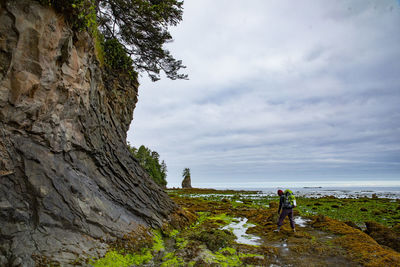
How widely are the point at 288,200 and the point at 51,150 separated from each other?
13.3 metres

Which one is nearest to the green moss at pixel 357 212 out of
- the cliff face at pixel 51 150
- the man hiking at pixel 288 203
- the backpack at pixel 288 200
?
the man hiking at pixel 288 203

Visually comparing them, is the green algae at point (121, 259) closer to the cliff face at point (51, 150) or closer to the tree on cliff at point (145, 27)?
the cliff face at point (51, 150)

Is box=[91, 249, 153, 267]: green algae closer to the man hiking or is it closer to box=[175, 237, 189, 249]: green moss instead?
box=[175, 237, 189, 249]: green moss

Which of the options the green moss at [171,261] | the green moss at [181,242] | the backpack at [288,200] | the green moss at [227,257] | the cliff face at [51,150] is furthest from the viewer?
the backpack at [288,200]

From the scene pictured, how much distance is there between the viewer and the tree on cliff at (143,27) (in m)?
12.9

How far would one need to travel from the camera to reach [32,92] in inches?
316

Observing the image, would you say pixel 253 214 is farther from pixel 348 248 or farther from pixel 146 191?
pixel 146 191

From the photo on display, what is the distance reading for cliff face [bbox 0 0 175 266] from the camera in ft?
24.0

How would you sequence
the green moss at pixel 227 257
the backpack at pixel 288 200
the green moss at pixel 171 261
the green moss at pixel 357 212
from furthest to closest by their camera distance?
the green moss at pixel 357 212 → the backpack at pixel 288 200 → the green moss at pixel 227 257 → the green moss at pixel 171 261

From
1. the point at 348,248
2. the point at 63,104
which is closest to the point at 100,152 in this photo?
the point at 63,104

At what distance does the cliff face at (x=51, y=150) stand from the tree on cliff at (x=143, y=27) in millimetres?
3033

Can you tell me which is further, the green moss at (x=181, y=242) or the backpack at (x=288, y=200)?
the backpack at (x=288, y=200)

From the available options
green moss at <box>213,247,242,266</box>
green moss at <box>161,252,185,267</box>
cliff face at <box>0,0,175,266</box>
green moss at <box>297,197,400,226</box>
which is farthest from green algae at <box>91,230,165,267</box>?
green moss at <box>297,197,400,226</box>

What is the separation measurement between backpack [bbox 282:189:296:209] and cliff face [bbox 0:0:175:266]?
9038 mm
